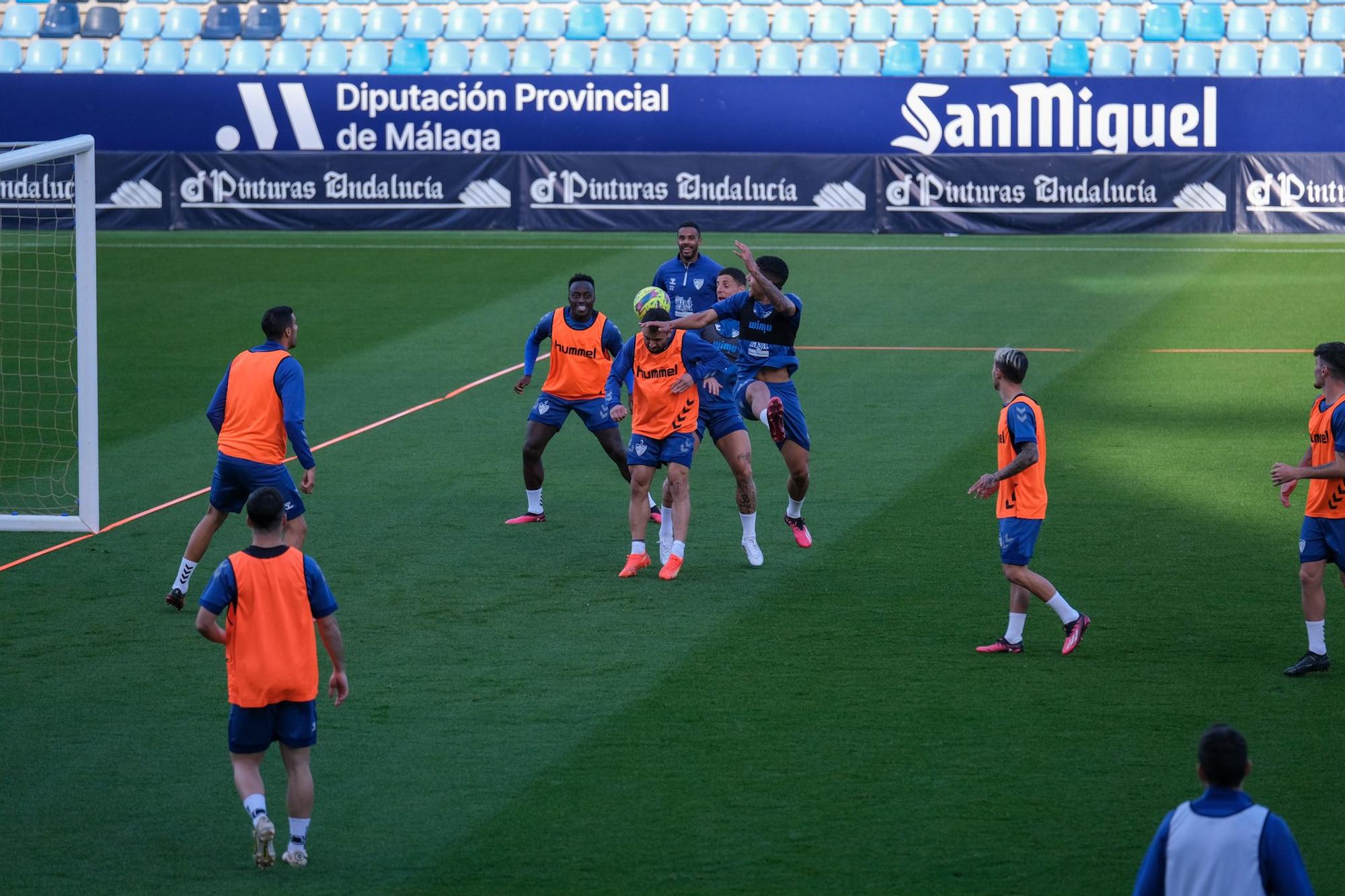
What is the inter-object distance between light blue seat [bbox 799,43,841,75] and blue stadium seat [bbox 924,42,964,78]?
6.10ft

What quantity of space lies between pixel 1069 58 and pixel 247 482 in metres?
27.6

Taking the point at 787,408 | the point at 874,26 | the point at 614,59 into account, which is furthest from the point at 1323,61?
the point at 787,408

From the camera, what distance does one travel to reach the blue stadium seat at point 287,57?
36.4 metres

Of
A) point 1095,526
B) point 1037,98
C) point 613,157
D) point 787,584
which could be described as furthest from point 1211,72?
point 787,584

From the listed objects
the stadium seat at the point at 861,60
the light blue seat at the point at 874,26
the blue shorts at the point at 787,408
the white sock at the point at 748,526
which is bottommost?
the white sock at the point at 748,526

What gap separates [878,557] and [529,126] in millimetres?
23515

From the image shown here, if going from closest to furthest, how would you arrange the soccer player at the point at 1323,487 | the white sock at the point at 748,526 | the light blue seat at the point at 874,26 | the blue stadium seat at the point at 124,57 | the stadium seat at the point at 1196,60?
the soccer player at the point at 1323,487, the white sock at the point at 748,526, the stadium seat at the point at 1196,60, the light blue seat at the point at 874,26, the blue stadium seat at the point at 124,57

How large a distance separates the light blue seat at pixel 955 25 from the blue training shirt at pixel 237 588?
30.5 m

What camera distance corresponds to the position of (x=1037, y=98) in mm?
32625

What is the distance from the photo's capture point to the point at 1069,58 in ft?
114

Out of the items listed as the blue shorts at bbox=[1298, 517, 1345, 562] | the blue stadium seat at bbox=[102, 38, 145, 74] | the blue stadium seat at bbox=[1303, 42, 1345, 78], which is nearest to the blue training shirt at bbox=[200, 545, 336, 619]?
the blue shorts at bbox=[1298, 517, 1345, 562]

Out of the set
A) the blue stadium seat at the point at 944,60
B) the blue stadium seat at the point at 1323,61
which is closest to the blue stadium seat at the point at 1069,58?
the blue stadium seat at the point at 944,60

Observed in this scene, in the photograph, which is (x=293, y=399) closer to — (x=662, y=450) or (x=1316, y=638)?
(x=662, y=450)

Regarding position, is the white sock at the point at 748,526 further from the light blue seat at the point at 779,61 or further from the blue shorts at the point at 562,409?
the light blue seat at the point at 779,61
